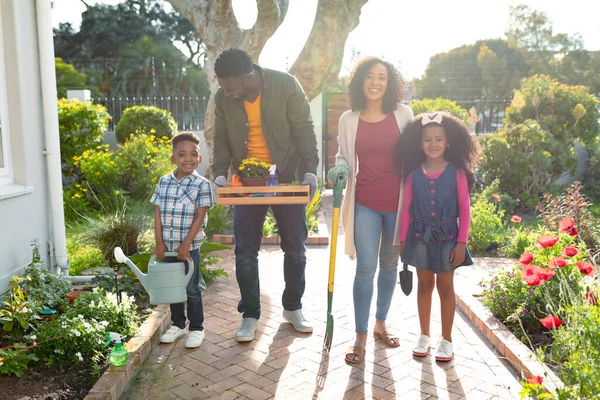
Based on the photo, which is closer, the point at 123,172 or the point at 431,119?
the point at 431,119

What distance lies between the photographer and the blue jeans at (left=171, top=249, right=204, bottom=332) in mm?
3941

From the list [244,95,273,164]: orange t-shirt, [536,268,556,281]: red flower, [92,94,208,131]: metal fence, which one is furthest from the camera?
[92,94,208,131]: metal fence

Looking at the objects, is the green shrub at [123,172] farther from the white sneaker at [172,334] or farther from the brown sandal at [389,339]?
the brown sandal at [389,339]

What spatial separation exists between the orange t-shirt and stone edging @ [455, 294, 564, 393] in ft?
6.39

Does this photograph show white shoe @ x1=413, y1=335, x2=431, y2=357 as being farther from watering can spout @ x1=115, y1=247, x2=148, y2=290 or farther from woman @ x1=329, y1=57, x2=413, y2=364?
watering can spout @ x1=115, y1=247, x2=148, y2=290

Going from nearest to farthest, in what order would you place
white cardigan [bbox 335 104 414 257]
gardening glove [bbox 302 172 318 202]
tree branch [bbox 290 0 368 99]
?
white cardigan [bbox 335 104 414 257], gardening glove [bbox 302 172 318 202], tree branch [bbox 290 0 368 99]

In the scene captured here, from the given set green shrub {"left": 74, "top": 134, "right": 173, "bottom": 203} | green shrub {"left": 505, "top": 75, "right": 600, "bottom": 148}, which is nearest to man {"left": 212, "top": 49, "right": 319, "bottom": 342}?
green shrub {"left": 74, "top": 134, "right": 173, "bottom": 203}

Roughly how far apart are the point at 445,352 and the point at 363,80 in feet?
5.98

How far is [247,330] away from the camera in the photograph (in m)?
4.11

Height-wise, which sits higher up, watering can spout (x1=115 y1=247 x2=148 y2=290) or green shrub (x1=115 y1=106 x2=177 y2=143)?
green shrub (x1=115 y1=106 x2=177 y2=143)

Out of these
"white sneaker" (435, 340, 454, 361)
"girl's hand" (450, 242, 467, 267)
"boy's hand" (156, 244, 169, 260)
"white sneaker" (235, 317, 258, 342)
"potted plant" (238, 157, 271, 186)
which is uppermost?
"potted plant" (238, 157, 271, 186)

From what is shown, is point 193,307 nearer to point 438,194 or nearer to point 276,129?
point 276,129

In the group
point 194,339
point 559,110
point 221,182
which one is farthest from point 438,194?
point 559,110

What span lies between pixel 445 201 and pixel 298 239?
1.10m
